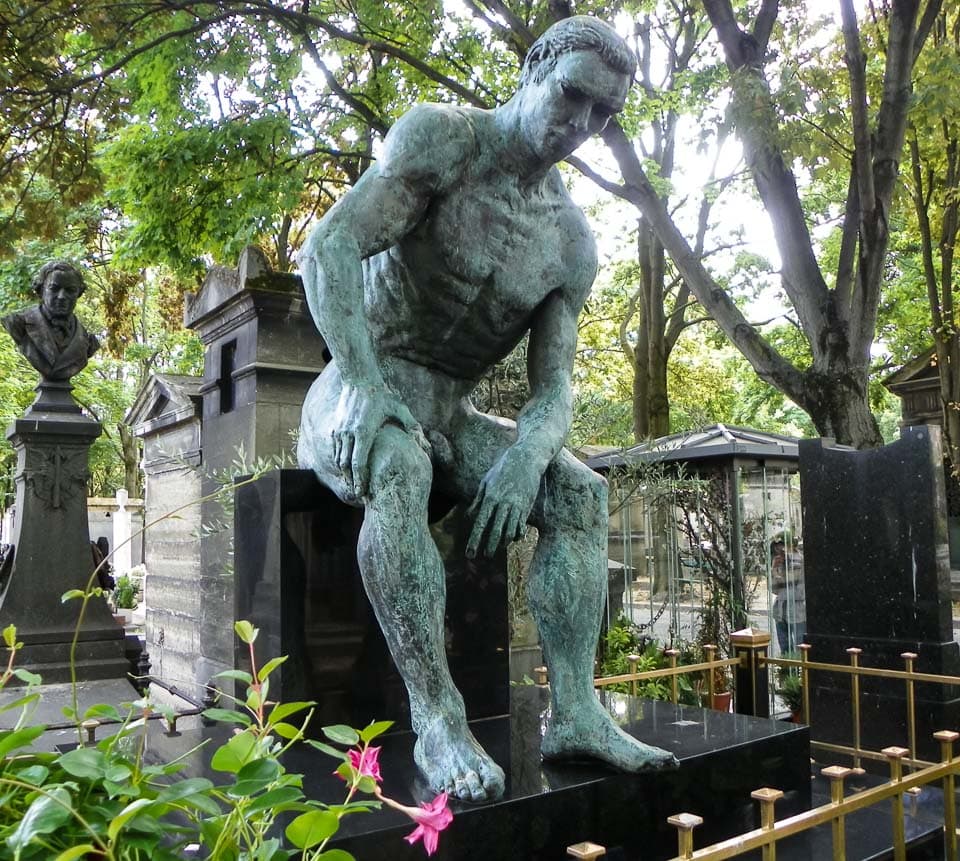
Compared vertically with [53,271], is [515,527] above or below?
below

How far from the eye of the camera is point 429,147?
287cm

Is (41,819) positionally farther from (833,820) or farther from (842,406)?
(842,406)

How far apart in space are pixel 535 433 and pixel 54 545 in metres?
7.12

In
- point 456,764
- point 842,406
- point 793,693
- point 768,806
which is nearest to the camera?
point 768,806

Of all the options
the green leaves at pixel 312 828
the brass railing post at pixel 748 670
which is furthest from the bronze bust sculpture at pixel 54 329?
the green leaves at pixel 312 828

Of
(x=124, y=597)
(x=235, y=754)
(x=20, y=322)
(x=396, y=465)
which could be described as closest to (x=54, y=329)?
(x=20, y=322)

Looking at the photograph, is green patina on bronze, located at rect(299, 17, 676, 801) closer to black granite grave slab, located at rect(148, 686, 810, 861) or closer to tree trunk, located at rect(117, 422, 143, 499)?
black granite grave slab, located at rect(148, 686, 810, 861)

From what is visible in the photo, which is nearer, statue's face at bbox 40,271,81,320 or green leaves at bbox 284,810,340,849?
green leaves at bbox 284,810,340,849

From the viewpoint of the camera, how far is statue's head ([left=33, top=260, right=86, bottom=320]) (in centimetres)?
898

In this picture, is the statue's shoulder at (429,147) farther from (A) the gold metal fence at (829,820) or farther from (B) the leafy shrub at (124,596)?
(B) the leafy shrub at (124,596)

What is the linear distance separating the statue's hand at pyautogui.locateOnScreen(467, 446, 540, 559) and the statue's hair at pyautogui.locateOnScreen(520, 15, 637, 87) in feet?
3.96

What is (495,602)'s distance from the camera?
3.67 m

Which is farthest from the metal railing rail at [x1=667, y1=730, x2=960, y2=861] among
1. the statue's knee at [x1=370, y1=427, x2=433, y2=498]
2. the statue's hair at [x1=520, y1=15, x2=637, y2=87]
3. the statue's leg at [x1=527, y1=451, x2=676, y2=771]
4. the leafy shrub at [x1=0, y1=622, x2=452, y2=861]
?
the statue's hair at [x1=520, y1=15, x2=637, y2=87]

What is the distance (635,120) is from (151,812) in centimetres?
981
